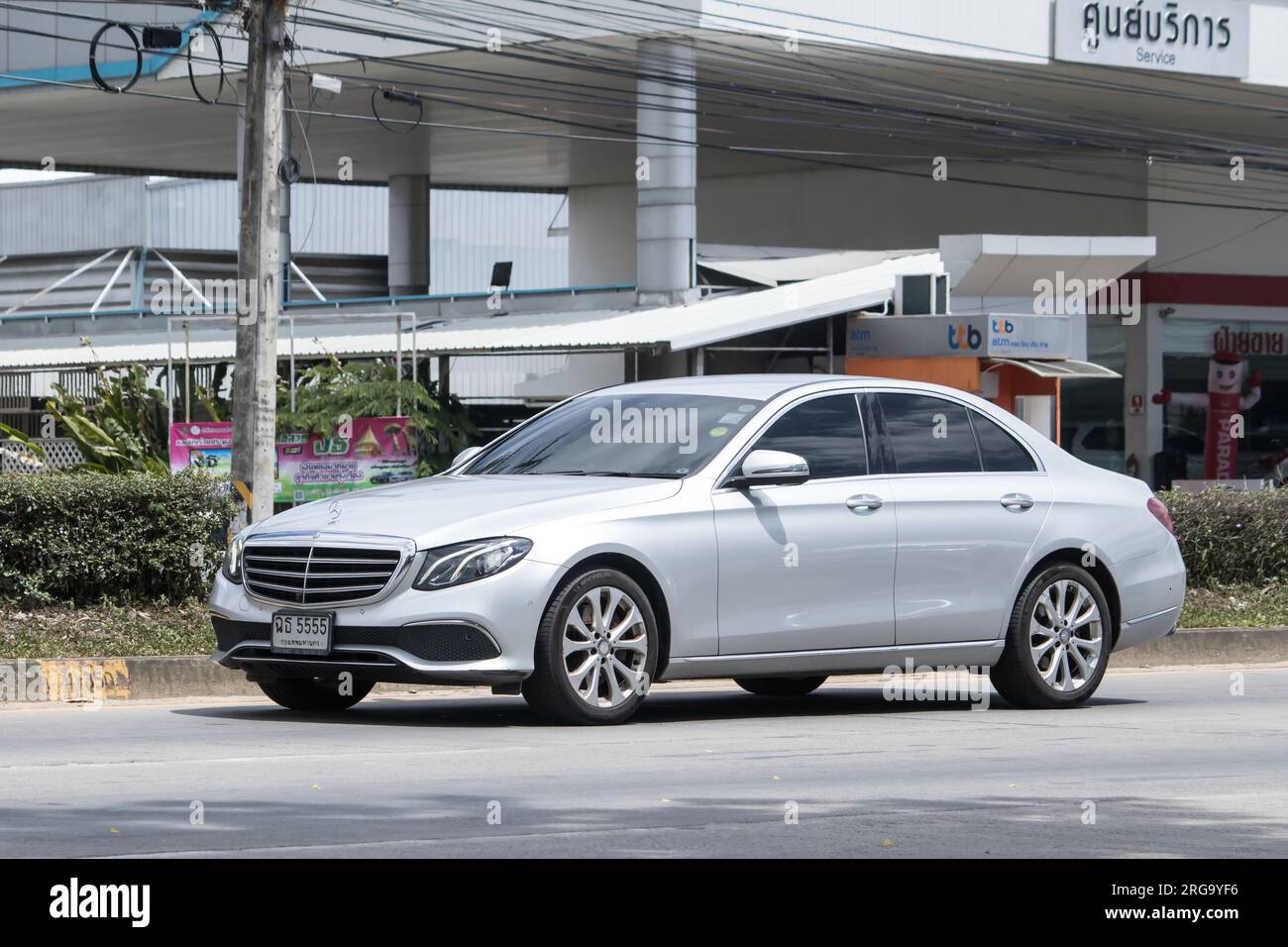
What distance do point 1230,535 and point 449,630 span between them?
10.9 m

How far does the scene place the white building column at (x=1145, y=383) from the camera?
4106cm

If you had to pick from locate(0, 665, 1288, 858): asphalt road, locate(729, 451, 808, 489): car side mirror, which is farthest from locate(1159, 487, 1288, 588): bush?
locate(729, 451, 808, 489): car side mirror

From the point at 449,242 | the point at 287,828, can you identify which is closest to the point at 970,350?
the point at 287,828

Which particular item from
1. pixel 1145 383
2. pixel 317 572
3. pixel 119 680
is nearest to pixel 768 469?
pixel 317 572

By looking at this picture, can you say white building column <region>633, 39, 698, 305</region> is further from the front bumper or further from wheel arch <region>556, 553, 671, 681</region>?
the front bumper

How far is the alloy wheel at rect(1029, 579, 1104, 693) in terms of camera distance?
11.1 meters

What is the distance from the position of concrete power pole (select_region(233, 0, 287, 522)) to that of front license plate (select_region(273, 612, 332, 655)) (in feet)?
20.7

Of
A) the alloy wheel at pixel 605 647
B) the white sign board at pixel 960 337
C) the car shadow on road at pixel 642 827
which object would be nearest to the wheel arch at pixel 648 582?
the alloy wheel at pixel 605 647

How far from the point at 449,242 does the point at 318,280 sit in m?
6.01

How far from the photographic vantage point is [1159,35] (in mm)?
33406

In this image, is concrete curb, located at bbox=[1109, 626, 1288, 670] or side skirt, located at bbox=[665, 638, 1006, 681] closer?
side skirt, located at bbox=[665, 638, 1006, 681]

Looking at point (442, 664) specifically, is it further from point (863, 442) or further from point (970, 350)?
point (970, 350)

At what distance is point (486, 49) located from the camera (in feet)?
101

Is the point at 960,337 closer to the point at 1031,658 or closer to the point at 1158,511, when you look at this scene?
the point at 1158,511
